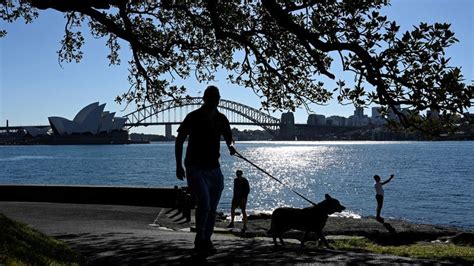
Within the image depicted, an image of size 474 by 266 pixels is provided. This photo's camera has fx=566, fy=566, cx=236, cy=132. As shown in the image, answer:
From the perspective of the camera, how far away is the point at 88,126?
177250mm

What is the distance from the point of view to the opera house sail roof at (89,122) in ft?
559

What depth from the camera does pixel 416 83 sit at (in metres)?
9.96

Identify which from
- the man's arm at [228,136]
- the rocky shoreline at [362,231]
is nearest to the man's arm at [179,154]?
the man's arm at [228,136]

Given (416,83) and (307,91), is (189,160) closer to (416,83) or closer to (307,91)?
(416,83)

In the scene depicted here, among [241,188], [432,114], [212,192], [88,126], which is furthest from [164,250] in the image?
[88,126]

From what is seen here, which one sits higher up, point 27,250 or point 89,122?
point 89,122

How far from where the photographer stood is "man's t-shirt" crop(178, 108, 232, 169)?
640 cm

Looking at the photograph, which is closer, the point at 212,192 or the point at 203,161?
the point at 203,161

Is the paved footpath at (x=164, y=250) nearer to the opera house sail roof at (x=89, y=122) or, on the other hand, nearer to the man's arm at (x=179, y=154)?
the man's arm at (x=179, y=154)

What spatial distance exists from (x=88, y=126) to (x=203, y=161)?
581ft

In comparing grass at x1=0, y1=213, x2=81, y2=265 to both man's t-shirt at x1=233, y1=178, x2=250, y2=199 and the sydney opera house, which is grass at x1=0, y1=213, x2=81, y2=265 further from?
the sydney opera house

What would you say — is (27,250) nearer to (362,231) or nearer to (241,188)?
(241,188)

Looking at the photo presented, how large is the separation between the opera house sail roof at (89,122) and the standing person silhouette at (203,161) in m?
164

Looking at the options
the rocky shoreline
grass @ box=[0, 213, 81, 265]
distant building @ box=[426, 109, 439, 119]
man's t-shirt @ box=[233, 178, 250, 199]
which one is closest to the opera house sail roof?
the rocky shoreline
